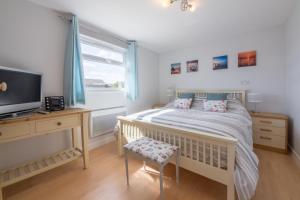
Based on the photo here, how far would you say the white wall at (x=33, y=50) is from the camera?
1675 millimetres

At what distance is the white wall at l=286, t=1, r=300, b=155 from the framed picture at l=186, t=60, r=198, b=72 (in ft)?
5.41

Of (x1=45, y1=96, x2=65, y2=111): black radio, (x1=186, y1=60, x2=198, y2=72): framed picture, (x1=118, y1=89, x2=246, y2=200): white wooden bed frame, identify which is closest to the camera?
(x1=118, y1=89, x2=246, y2=200): white wooden bed frame

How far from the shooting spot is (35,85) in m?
1.75

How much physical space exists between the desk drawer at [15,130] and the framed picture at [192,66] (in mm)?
3306

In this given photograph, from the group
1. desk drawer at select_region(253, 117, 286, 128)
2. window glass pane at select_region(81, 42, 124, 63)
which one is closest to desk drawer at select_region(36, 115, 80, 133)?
window glass pane at select_region(81, 42, 124, 63)

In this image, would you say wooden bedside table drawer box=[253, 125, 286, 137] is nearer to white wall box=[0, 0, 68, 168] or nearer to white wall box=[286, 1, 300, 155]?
white wall box=[286, 1, 300, 155]

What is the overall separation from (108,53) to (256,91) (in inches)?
122

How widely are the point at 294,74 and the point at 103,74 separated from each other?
10.5 feet

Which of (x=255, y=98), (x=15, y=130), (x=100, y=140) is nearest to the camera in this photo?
(x=15, y=130)

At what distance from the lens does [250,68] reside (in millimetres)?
2883

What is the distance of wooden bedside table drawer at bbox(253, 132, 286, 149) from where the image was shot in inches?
90.7

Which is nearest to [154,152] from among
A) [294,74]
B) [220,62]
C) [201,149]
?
[201,149]

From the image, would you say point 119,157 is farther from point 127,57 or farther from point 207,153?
point 127,57

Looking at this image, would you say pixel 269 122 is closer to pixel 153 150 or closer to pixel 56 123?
pixel 153 150
